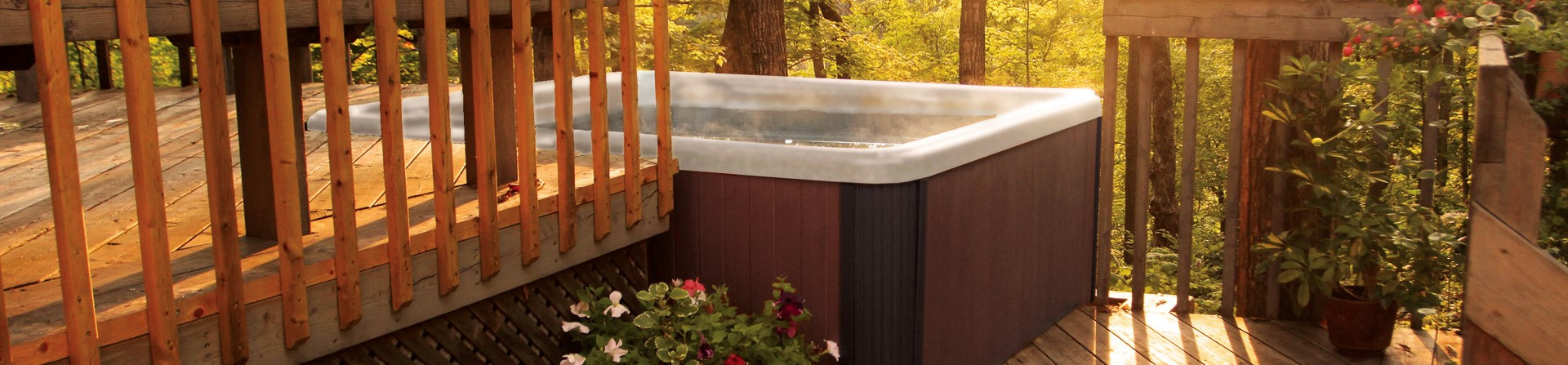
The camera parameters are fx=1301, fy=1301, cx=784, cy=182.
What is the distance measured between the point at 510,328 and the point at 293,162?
2.71 ft

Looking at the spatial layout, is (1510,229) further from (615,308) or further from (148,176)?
(148,176)

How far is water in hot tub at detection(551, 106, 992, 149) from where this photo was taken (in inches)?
178

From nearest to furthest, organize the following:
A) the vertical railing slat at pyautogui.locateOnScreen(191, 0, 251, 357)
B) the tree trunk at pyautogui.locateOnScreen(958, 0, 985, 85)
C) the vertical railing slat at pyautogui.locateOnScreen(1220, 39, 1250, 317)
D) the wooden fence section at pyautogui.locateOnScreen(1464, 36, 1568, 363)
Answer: the vertical railing slat at pyautogui.locateOnScreen(191, 0, 251, 357) → the wooden fence section at pyautogui.locateOnScreen(1464, 36, 1568, 363) → the vertical railing slat at pyautogui.locateOnScreen(1220, 39, 1250, 317) → the tree trunk at pyautogui.locateOnScreen(958, 0, 985, 85)

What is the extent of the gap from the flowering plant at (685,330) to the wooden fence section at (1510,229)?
1.28 meters

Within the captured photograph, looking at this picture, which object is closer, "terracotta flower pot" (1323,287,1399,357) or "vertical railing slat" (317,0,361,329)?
"vertical railing slat" (317,0,361,329)

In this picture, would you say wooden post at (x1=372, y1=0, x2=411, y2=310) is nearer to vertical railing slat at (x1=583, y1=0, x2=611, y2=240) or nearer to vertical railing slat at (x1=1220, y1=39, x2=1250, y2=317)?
vertical railing slat at (x1=583, y1=0, x2=611, y2=240)

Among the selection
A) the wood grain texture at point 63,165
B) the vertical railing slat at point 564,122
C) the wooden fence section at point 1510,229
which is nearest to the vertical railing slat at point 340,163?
the wood grain texture at point 63,165

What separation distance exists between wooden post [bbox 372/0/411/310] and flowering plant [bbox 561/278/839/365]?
0.53 meters

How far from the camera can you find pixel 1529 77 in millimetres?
2822

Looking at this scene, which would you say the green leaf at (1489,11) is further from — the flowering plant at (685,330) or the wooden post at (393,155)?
the wooden post at (393,155)

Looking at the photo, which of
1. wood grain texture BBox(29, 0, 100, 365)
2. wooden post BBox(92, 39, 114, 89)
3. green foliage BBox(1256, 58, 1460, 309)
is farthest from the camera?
wooden post BBox(92, 39, 114, 89)

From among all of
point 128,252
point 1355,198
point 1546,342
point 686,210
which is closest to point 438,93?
point 128,252

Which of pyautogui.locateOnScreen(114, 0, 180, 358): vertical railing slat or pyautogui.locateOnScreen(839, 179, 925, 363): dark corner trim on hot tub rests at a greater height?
pyautogui.locateOnScreen(114, 0, 180, 358): vertical railing slat

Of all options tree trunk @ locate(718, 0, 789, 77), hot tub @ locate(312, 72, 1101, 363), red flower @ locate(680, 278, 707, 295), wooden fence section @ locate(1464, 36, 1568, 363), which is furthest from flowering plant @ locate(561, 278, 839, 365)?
tree trunk @ locate(718, 0, 789, 77)
